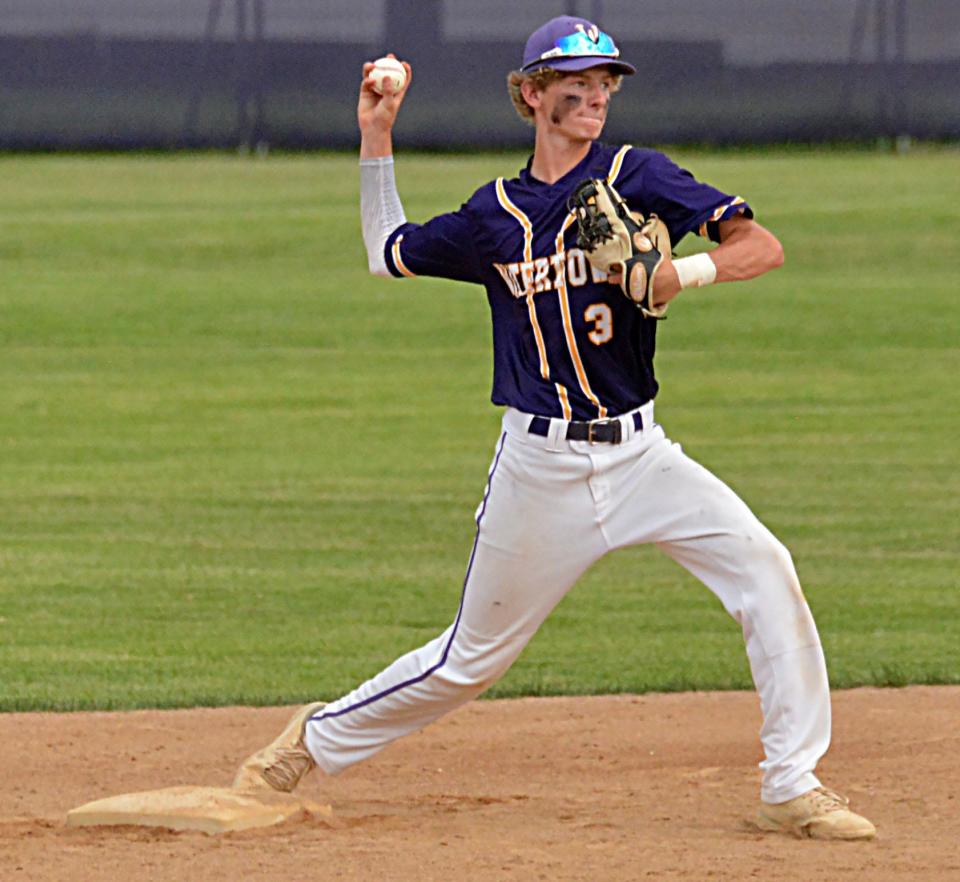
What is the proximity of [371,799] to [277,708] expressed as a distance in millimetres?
1299

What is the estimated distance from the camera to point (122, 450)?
41.8ft

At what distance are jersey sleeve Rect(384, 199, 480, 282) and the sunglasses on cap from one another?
468 millimetres

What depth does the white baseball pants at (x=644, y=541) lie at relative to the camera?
483 centimetres

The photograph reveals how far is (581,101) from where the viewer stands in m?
4.89

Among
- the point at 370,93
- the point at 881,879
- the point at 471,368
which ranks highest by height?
the point at 370,93

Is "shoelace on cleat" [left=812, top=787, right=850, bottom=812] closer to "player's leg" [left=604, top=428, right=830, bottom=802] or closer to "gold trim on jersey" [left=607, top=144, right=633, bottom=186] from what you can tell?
"player's leg" [left=604, top=428, right=830, bottom=802]

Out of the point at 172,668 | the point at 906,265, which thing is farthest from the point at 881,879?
the point at 906,265

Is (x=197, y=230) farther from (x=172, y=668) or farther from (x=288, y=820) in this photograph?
(x=288, y=820)

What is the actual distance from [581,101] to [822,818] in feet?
6.49

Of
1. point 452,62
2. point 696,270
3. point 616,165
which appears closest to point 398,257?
point 616,165

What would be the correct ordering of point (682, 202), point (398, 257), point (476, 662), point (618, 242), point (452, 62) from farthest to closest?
point (452, 62), point (398, 257), point (476, 662), point (682, 202), point (618, 242)

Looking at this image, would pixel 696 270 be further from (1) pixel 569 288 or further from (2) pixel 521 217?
(2) pixel 521 217

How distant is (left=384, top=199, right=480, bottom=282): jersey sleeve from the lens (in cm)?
507

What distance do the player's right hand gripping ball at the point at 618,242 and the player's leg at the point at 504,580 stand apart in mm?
502
